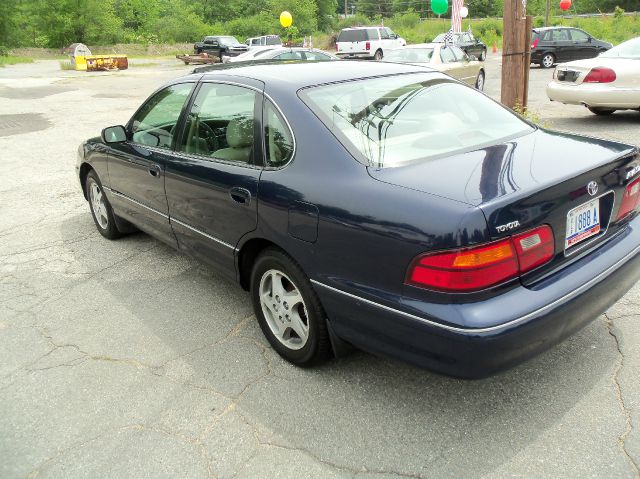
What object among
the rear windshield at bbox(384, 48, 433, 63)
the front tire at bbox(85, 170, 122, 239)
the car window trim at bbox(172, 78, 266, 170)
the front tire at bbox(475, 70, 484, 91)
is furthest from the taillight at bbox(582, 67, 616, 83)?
the front tire at bbox(85, 170, 122, 239)

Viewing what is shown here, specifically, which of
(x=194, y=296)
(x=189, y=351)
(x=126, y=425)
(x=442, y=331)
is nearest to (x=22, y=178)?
(x=194, y=296)

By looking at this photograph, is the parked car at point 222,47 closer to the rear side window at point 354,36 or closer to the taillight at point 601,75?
the rear side window at point 354,36

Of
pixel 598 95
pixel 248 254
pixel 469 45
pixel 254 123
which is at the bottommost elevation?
pixel 248 254

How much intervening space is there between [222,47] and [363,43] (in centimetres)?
1027

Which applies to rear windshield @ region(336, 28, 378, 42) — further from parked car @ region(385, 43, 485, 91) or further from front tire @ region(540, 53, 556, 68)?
parked car @ region(385, 43, 485, 91)

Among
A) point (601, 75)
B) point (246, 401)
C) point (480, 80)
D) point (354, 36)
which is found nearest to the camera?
point (246, 401)

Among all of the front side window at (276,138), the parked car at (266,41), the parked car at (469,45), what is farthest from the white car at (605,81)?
the parked car at (266,41)

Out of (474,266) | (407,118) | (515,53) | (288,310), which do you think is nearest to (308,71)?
(407,118)

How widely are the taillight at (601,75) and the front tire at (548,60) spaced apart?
13963 mm

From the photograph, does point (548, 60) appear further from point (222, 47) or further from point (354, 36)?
point (222, 47)

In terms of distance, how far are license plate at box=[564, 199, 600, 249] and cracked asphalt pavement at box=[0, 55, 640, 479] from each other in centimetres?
59

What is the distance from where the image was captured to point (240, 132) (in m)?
3.31

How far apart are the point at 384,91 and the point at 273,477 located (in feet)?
7.16

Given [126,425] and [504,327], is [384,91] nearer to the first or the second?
[504,327]
